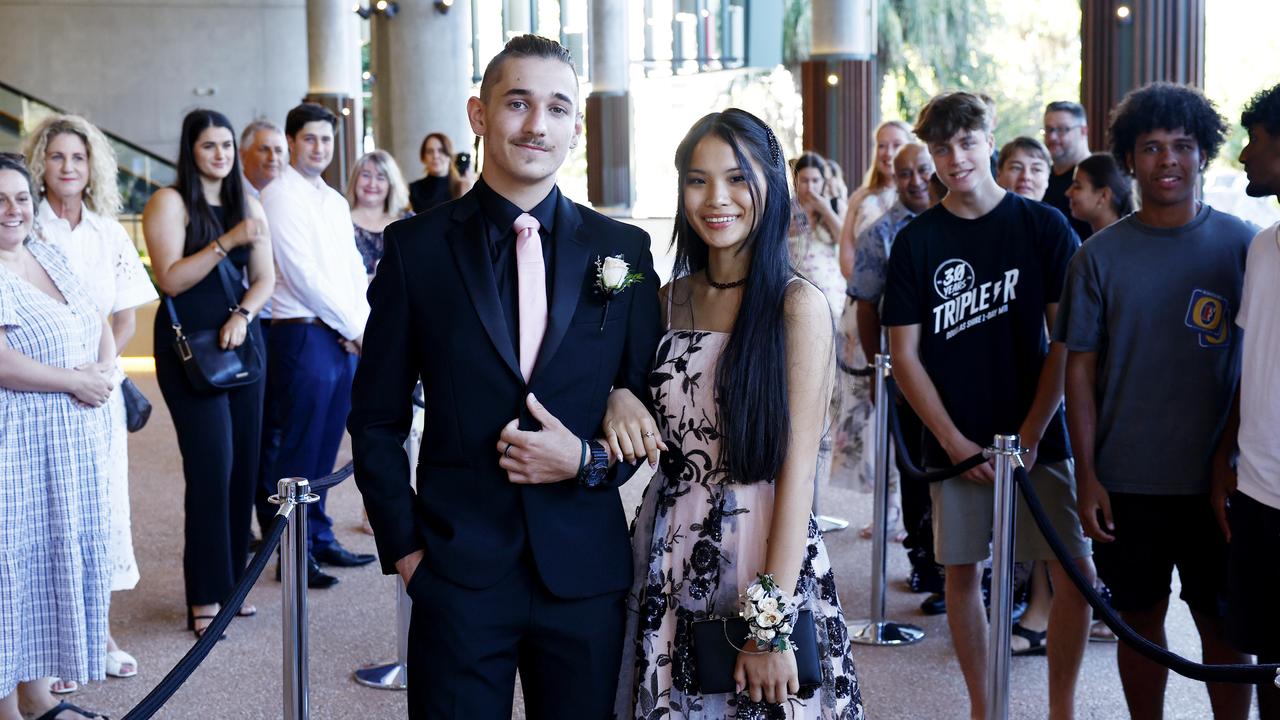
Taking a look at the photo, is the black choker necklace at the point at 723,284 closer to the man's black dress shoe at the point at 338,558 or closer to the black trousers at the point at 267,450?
the black trousers at the point at 267,450

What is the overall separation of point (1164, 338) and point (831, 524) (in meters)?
3.59

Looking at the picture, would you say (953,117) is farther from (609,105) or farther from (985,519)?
(609,105)

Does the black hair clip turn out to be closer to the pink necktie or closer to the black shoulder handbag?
the pink necktie

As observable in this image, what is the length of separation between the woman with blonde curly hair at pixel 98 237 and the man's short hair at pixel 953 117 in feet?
9.04

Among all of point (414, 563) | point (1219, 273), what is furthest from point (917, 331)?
point (414, 563)

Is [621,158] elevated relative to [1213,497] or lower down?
elevated

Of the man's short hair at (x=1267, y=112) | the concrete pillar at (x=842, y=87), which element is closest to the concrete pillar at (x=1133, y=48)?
the man's short hair at (x=1267, y=112)

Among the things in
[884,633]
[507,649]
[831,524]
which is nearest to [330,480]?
[507,649]

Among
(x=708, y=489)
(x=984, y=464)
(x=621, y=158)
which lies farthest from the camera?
(x=621, y=158)

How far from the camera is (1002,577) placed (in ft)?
10.9

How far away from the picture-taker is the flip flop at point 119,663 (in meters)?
4.61

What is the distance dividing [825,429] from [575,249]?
0.61 meters

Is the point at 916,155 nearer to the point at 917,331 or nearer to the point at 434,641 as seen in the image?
the point at 917,331

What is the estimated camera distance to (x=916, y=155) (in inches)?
214
